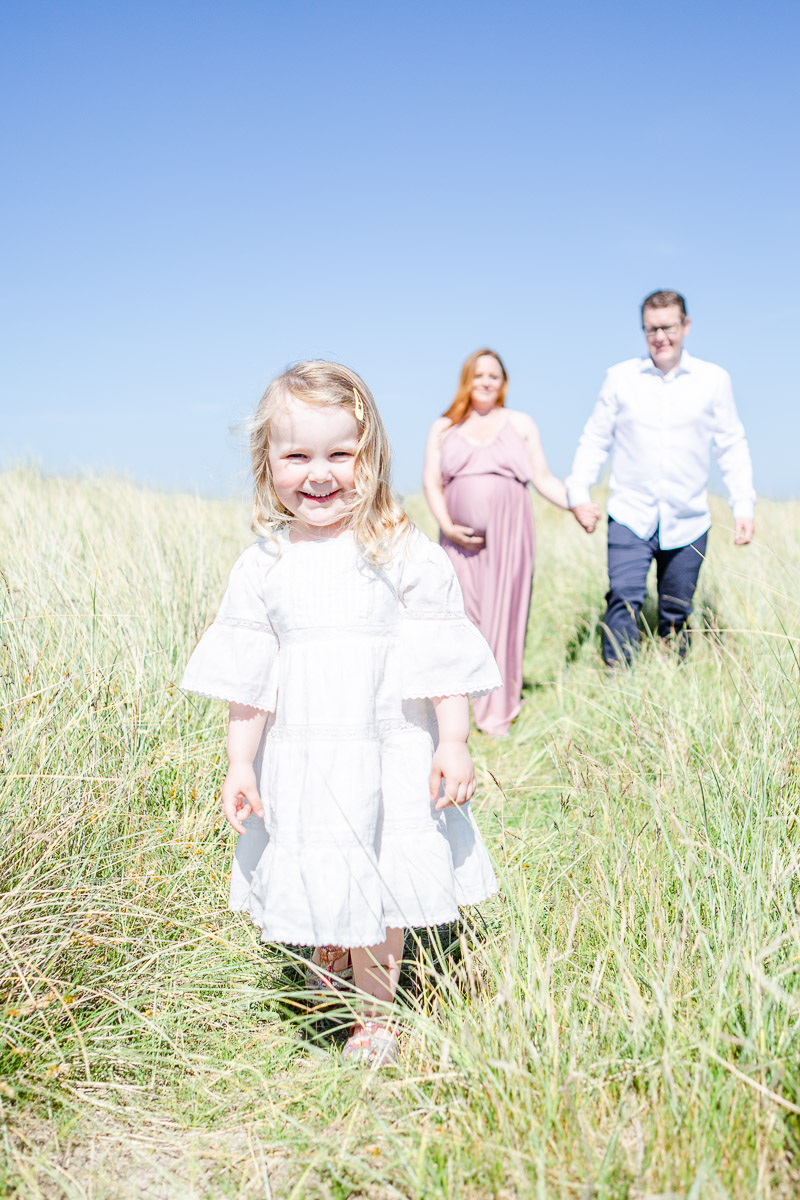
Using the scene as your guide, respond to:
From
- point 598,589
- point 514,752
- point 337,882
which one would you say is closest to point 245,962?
point 337,882

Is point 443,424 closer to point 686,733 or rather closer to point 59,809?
point 686,733

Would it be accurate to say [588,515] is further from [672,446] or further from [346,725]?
[346,725]

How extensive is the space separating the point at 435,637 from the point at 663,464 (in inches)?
126

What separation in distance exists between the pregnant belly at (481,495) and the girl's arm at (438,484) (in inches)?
3.9

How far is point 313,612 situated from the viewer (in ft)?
6.79

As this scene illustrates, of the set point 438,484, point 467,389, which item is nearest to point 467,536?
point 438,484

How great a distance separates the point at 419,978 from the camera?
2230mm

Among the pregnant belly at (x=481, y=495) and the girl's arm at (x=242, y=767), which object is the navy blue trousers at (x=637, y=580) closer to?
the pregnant belly at (x=481, y=495)

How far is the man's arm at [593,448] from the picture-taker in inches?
198

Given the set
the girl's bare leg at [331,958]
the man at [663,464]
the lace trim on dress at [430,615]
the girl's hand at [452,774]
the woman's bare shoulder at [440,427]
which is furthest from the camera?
the woman's bare shoulder at [440,427]

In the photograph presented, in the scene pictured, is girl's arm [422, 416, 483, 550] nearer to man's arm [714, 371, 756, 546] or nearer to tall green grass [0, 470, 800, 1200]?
man's arm [714, 371, 756, 546]

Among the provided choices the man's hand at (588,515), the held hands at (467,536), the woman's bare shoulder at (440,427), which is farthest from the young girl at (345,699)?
the woman's bare shoulder at (440,427)

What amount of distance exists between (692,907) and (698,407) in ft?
11.8

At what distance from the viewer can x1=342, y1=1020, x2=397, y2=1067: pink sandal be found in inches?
75.2
